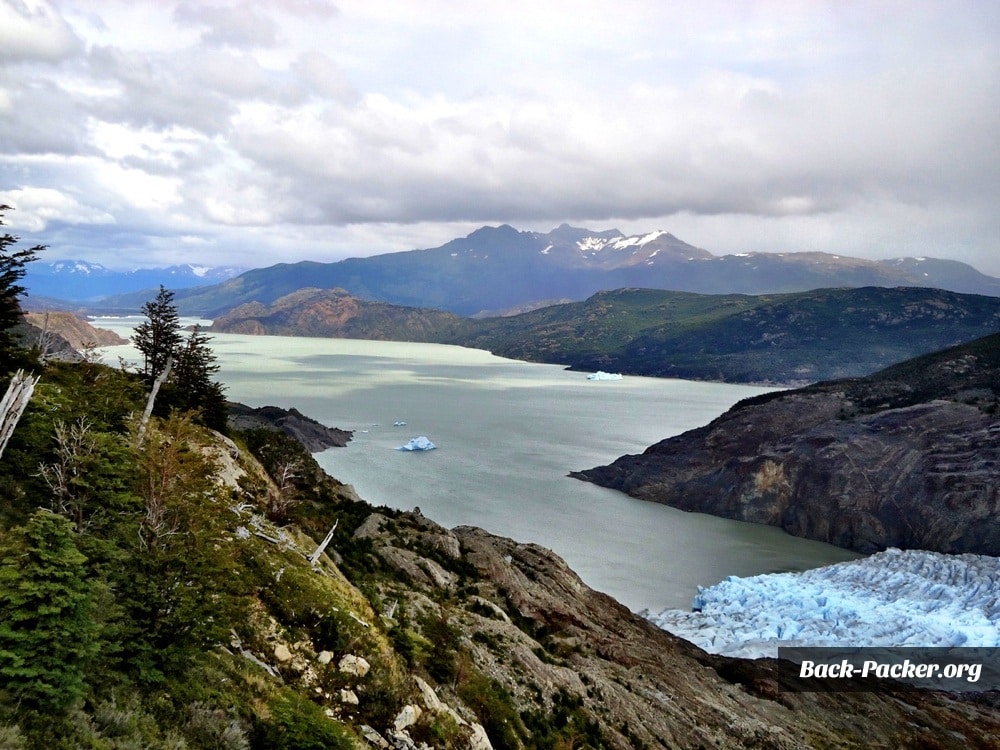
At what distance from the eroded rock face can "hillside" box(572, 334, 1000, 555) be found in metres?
37.9

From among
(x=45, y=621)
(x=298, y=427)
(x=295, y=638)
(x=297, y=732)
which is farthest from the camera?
(x=298, y=427)

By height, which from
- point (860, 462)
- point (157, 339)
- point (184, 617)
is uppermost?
point (157, 339)

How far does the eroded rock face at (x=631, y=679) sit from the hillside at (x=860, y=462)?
3789 centimetres

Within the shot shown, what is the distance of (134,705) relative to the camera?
10945 mm

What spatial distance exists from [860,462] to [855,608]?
36619 millimetres

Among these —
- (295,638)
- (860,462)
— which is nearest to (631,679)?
(295,638)

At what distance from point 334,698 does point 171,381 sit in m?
31.7

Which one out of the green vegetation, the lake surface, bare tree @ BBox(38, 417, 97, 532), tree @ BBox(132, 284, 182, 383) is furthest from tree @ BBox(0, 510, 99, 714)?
the lake surface

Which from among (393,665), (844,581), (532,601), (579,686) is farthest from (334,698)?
(844,581)

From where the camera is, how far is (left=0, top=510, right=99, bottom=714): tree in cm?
939

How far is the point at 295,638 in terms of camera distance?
55.1 feet

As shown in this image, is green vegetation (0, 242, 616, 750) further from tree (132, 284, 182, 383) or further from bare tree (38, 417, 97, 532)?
tree (132, 284, 182, 383)

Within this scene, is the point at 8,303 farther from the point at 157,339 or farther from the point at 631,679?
the point at 631,679

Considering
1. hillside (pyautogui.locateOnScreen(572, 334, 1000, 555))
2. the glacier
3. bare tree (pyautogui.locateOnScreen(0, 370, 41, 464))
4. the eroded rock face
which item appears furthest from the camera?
hillside (pyautogui.locateOnScreen(572, 334, 1000, 555))
